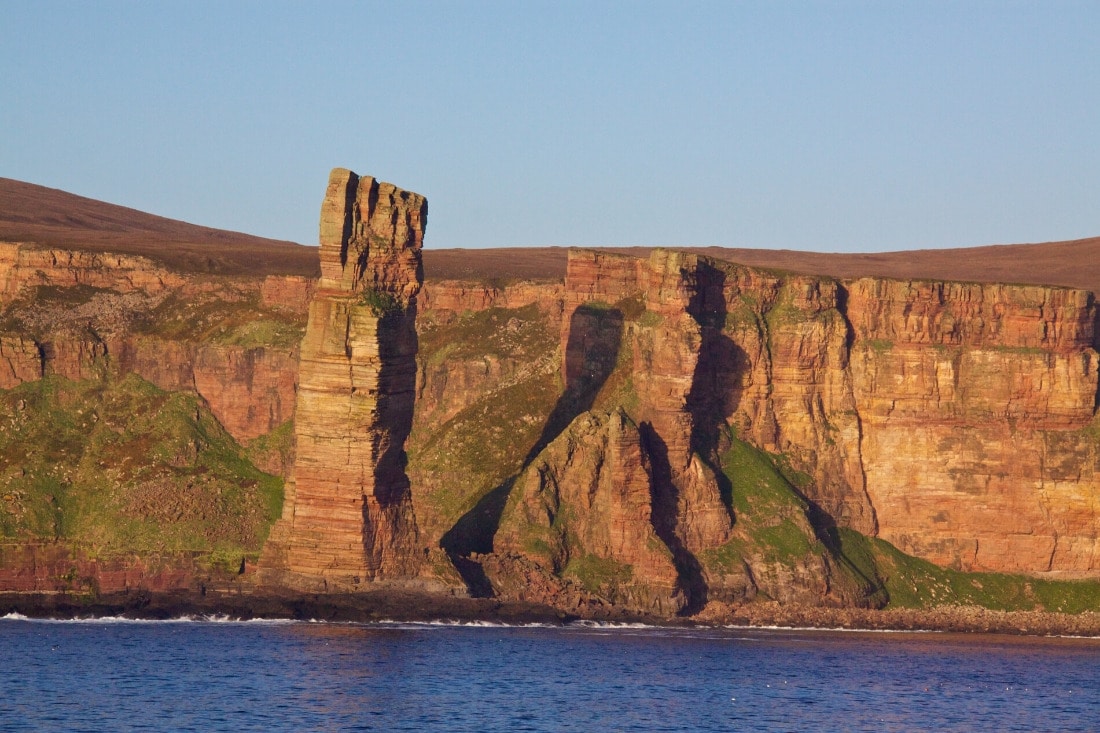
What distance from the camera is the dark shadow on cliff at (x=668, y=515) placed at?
371 feet

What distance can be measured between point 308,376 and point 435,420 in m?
23.4

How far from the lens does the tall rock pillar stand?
105625 millimetres

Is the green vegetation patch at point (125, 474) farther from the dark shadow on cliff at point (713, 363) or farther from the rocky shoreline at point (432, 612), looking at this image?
the dark shadow on cliff at point (713, 363)

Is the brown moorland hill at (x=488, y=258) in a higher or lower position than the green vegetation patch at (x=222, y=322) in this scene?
higher

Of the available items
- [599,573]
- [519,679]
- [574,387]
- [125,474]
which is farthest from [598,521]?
[125,474]

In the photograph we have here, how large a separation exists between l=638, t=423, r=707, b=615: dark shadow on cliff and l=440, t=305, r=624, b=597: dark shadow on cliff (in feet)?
23.0

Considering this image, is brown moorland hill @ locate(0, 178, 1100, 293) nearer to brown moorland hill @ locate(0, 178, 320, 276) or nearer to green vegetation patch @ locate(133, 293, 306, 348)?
brown moorland hill @ locate(0, 178, 320, 276)

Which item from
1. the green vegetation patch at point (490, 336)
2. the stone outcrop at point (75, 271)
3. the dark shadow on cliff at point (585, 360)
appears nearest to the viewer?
the dark shadow on cliff at point (585, 360)

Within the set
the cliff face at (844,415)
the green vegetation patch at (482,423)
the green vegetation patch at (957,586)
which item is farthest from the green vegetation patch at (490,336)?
the green vegetation patch at (957,586)

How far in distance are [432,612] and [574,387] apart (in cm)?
2287

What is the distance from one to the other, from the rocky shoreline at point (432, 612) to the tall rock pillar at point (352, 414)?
125 cm

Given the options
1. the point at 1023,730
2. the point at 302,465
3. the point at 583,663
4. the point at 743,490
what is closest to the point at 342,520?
the point at 302,465

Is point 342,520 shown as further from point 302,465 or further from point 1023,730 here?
point 1023,730

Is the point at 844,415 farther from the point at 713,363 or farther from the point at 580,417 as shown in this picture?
the point at 580,417
